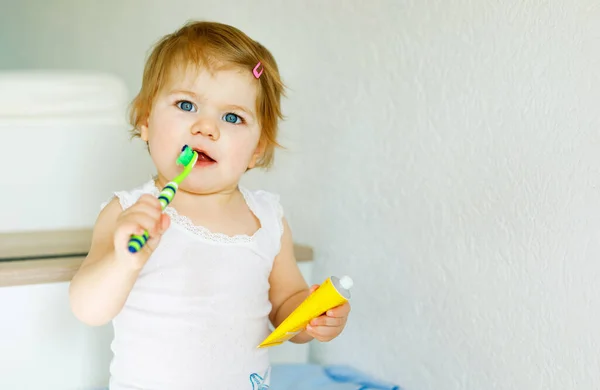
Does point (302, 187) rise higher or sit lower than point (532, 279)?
lower

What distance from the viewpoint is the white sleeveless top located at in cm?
90

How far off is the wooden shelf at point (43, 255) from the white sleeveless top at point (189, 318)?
0.55 feet

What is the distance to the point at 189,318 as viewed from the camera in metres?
0.91

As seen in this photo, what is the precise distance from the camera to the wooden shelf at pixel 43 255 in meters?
1.03

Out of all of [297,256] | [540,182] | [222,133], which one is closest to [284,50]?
[297,256]

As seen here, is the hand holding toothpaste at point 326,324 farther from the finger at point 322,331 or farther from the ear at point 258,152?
the ear at point 258,152

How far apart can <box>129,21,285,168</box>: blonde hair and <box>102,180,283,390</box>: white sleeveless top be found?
0.12 metres

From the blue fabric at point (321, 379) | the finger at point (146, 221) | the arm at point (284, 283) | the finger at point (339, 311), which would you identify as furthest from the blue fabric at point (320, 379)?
the finger at point (146, 221)

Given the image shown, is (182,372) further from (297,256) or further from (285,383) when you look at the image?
(297,256)

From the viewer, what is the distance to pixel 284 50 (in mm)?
1343

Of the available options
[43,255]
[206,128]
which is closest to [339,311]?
[206,128]

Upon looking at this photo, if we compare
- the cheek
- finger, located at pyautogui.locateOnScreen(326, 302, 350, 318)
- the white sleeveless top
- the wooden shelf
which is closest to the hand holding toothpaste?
finger, located at pyautogui.locateOnScreen(326, 302, 350, 318)

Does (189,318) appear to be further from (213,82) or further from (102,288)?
(213,82)

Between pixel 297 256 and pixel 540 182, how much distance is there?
18.9 inches
